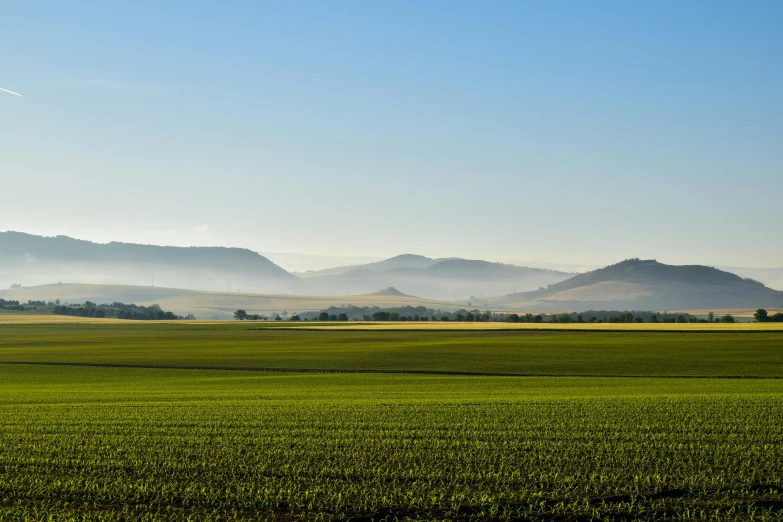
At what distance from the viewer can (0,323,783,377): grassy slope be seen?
194ft

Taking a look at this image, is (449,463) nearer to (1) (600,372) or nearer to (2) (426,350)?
(1) (600,372)

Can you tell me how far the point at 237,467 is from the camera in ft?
61.7

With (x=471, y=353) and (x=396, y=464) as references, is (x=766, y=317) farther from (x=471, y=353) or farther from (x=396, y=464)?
(x=396, y=464)

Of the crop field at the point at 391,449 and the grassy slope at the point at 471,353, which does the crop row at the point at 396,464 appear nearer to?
the crop field at the point at 391,449

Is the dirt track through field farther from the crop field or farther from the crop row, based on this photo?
the crop row

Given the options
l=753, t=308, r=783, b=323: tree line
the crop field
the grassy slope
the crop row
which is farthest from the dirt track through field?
l=753, t=308, r=783, b=323: tree line

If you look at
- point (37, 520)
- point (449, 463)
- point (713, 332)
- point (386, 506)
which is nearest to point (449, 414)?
point (449, 463)

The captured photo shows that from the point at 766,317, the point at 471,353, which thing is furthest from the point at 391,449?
the point at 766,317

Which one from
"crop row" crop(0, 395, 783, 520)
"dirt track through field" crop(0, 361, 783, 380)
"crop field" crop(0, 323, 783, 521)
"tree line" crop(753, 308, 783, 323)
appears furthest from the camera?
"tree line" crop(753, 308, 783, 323)

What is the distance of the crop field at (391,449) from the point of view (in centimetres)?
1547

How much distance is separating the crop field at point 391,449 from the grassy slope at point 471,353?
864 cm

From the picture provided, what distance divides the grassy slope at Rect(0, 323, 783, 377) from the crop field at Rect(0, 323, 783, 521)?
8.64 meters

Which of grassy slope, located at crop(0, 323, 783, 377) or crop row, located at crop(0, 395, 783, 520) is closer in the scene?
crop row, located at crop(0, 395, 783, 520)

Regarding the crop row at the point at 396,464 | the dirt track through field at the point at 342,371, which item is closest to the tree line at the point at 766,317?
the dirt track through field at the point at 342,371
